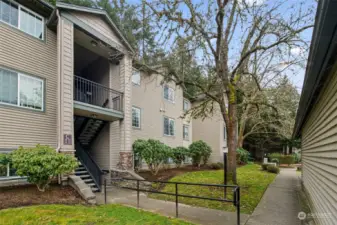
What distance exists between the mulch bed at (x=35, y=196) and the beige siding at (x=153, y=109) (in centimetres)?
692

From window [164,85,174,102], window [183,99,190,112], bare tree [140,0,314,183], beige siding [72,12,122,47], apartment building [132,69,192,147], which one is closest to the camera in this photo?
bare tree [140,0,314,183]

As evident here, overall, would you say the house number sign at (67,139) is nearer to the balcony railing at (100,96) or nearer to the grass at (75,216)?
the grass at (75,216)

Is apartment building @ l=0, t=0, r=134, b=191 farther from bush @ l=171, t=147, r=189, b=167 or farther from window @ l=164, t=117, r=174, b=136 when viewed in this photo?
window @ l=164, t=117, r=174, b=136

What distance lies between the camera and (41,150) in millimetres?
7539

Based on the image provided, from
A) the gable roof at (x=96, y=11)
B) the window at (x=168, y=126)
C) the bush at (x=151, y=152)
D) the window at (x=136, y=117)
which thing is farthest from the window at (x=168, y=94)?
the gable roof at (x=96, y=11)

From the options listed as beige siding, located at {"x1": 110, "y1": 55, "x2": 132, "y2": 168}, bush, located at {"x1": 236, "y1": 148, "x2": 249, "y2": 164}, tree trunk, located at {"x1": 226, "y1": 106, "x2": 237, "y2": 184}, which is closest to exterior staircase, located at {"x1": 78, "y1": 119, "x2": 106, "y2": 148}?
beige siding, located at {"x1": 110, "y1": 55, "x2": 132, "y2": 168}

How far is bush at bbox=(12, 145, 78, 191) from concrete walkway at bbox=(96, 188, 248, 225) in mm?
1809

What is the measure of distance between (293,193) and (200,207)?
198 inches

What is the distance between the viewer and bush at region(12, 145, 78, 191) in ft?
22.9

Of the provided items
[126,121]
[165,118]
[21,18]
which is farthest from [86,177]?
[165,118]

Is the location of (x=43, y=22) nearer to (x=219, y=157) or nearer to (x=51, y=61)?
(x=51, y=61)

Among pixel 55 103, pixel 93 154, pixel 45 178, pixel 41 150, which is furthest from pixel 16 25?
pixel 93 154

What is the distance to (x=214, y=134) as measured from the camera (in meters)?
22.8

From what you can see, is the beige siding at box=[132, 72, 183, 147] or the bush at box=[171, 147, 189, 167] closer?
the beige siding at box=[132, 72, 183, 147]
